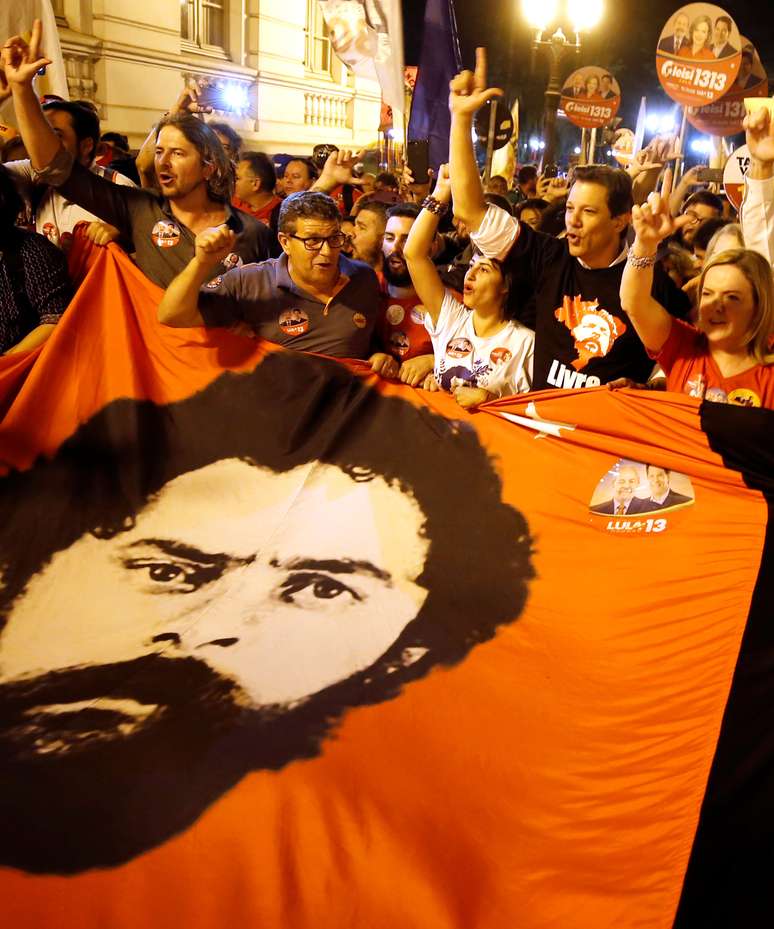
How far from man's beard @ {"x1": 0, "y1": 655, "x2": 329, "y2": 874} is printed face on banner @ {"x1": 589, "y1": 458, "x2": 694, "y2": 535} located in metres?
1.30

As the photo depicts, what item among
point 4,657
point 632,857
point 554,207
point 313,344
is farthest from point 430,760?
point 554,207

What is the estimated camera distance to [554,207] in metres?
6.59

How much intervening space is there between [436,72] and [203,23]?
1487cm

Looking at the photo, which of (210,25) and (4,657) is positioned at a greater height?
(210,25)

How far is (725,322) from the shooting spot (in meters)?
3.27

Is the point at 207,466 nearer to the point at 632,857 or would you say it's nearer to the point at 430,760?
the point at 430,760

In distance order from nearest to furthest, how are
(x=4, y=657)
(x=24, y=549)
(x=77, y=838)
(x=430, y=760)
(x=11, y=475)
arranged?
1. (x=77, y=838)
2. (x=430, y=760)
3. (x=4, y=657)
4. (x=24, y=549)
5. (x=11, y=475)

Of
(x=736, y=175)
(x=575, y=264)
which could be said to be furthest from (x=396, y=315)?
(x=736, y=175)

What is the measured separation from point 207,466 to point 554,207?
402 centimetres

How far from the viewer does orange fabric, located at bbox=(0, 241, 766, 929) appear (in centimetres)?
207

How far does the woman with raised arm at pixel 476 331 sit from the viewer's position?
3.71m

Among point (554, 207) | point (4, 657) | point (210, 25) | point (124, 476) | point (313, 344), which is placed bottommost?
point (4, 657)

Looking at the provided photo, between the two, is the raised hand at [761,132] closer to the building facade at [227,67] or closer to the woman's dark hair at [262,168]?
the woman's dark hair at [262,168]

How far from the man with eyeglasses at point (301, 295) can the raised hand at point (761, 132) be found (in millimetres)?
1758
